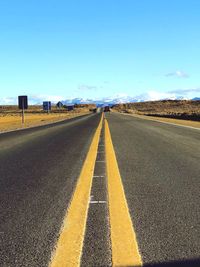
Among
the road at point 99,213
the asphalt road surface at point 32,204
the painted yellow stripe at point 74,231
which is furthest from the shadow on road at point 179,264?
the asphalt road surface at point 32,204

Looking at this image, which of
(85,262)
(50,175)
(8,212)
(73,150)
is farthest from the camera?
(73,150)

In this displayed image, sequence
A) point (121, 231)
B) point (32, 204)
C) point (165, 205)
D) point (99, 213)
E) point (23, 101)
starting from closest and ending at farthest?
point (121, 231) → point (99, 213) → point (165, 205) → point (32, 204) → point (23, 101)

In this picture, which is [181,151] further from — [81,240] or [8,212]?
[81,240]

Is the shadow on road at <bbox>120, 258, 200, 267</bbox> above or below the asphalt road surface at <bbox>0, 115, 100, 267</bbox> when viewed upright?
above

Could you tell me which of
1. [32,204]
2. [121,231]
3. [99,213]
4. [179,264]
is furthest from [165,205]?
[179,264]

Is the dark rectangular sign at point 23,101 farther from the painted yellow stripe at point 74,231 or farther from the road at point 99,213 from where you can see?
the painted yellow stripe at point 74,231

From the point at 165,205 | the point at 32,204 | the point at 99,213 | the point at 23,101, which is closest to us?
the point at 99,213

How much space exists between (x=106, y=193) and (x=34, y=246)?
7.51 feet

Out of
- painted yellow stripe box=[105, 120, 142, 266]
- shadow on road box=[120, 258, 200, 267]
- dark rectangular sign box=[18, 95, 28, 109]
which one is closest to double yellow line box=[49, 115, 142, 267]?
painted yellow stripe box=[105, 120, 142, 266]

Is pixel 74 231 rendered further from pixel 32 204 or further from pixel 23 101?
pixel 23 101

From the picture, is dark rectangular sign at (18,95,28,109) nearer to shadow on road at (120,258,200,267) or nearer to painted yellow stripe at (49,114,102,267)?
painted yellow stripe at (49,114,102,267)

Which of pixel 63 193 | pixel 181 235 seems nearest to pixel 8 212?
pixel 63 193

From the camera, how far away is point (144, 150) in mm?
11867

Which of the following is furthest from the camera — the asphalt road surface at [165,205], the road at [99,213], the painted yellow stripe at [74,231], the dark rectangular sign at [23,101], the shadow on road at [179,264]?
the dark rectangular sign at [23,101]
